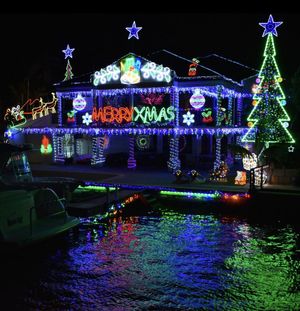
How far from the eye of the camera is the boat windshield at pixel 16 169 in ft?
48.9

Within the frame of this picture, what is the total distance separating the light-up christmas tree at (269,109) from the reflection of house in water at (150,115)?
3.62 m

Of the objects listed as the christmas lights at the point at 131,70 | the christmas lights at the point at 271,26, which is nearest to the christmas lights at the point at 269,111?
the christmas lights at the point at 271,26

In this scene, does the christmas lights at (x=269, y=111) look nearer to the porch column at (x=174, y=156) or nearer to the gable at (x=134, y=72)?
the porch column at (x=174, y=156)

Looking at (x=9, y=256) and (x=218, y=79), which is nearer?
(x=9, y=256)

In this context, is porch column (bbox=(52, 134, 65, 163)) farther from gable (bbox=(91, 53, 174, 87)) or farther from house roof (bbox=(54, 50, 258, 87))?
gable (bbox=(91, 53, 174, 87))

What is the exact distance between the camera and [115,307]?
7.94m

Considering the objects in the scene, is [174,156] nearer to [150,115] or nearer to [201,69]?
[150,115]

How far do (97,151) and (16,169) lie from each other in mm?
14465

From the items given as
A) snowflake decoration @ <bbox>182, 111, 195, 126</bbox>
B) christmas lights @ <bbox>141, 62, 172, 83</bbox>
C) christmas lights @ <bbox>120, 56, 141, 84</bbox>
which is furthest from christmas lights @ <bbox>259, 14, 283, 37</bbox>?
christmas lights @ <bbox>120, 56, 141, 84</bbox>

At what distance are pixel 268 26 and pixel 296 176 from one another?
7624 millimetres

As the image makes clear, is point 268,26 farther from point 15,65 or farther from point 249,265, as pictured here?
point 15,65

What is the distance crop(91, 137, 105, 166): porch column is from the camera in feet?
96.6

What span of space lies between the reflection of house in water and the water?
485 inches

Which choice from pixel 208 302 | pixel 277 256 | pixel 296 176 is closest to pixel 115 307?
pixel 208 302
